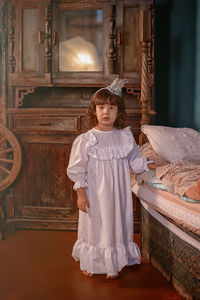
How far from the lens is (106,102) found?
1.63 metres

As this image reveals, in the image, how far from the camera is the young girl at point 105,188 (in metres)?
1.62

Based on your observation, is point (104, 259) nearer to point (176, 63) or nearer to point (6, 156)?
point (6, 156)

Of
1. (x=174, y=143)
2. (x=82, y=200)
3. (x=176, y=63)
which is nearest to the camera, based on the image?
(x=82, y=200)

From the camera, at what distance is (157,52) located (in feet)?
10.1

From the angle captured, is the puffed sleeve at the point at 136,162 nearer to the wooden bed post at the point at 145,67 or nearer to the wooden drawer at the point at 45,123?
the wooden bed post at the point at 145,67

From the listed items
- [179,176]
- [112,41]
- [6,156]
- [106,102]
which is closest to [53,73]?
[112,41]

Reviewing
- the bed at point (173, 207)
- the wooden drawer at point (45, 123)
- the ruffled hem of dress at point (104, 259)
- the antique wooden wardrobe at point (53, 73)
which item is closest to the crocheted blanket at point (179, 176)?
the bed at point (173, 207)

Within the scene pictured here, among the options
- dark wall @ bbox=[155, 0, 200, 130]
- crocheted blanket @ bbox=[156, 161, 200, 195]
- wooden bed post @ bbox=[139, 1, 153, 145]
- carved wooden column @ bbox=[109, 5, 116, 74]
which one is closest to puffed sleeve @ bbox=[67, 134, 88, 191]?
crocheted blanket @ bbox=[156, 161, 200, 195]

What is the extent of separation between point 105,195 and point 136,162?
0.88ft

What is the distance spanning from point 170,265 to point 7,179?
1.48 m

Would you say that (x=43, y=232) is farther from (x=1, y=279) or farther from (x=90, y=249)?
(x=90, y=249)

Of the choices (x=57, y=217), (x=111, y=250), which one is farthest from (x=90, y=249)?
(x=57, y=217)

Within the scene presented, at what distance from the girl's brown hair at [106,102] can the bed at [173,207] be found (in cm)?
26

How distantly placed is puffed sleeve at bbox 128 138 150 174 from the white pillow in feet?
0.51
